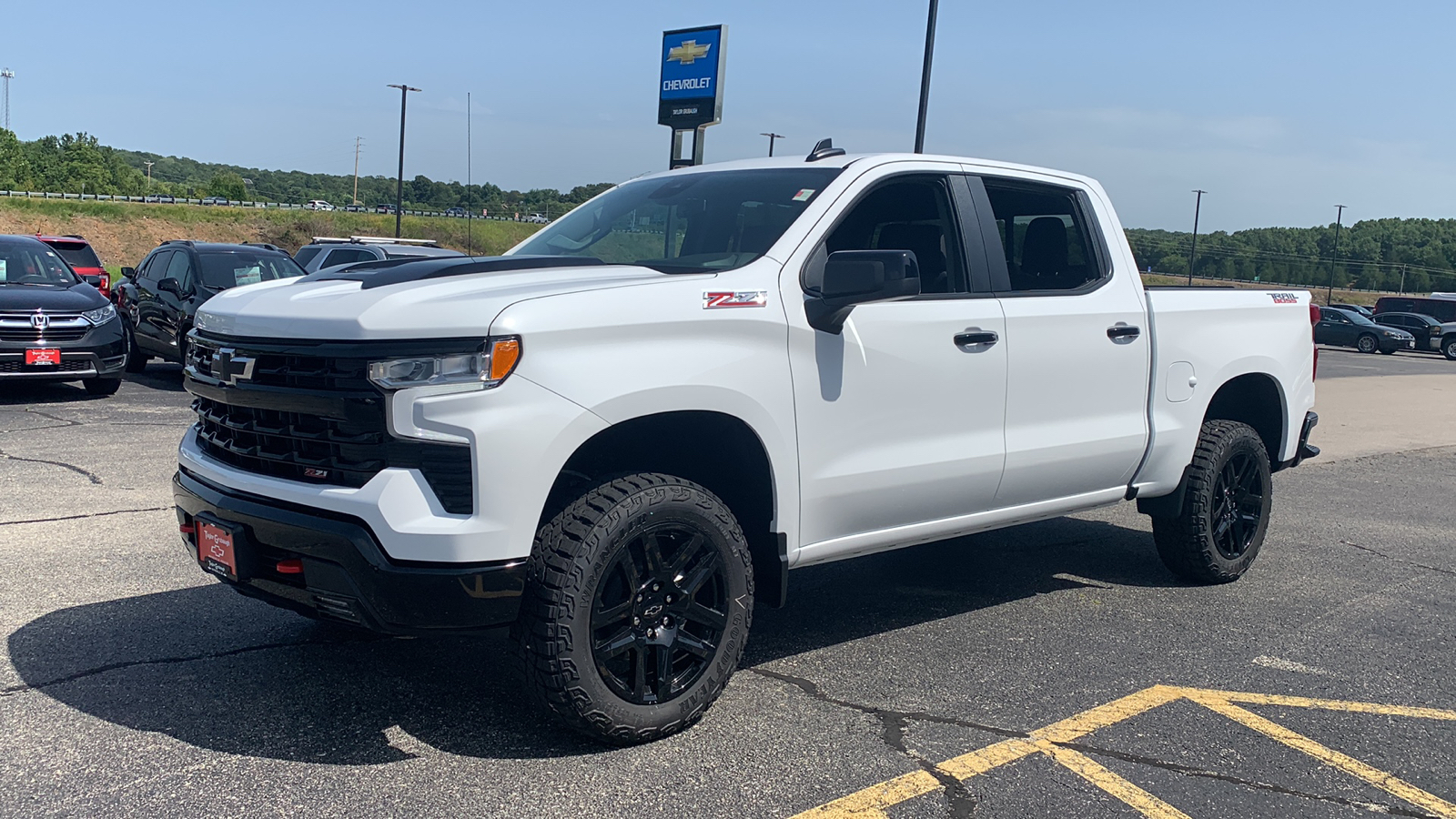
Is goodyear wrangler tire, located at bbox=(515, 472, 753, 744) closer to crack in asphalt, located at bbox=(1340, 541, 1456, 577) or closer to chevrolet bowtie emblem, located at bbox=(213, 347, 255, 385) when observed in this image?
chevrolet bowtie emblem, located at bbox=(213, 347, 255, 385)

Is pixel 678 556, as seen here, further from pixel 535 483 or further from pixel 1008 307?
pixel 1008 307

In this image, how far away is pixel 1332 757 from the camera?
375cm

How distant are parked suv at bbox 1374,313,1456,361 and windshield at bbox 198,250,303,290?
39194 millimetres

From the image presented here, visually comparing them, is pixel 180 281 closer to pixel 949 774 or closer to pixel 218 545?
pixel 218 545

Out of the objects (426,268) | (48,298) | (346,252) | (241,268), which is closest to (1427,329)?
(346,252)

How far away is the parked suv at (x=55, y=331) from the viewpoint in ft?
36.4

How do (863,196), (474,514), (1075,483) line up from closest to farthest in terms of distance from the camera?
(474,514), (863,196), (1075,483)

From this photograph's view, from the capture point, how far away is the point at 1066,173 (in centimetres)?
546

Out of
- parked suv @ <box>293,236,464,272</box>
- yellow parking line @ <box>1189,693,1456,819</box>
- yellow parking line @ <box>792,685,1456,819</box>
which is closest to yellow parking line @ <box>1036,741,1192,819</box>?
yellow parking line @ <box>792,685,1456,819</box>

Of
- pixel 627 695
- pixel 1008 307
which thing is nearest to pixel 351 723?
pixel 627 695

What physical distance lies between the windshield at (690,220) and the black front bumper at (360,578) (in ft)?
4.44

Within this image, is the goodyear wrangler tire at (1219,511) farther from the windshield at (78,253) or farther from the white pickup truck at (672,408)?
the windshield at (78,253)

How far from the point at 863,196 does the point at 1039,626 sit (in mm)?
2077

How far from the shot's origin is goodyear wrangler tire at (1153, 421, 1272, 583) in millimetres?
5691
